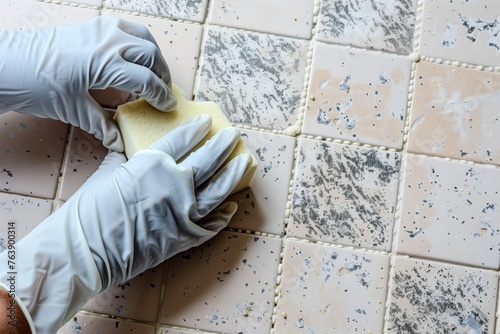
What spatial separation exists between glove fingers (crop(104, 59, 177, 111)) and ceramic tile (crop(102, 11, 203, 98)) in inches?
5.2

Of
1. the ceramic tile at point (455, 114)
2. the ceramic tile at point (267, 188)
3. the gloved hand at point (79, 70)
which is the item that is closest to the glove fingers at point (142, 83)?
the gloved hand at point (79, 70)

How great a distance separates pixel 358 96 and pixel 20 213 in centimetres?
88

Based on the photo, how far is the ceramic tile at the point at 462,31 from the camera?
1.53m


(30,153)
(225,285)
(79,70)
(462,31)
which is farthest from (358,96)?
(30,153)

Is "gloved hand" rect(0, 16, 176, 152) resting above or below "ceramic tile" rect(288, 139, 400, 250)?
above

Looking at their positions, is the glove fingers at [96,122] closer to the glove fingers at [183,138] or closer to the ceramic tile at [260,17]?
the glove fingers at [183,138]

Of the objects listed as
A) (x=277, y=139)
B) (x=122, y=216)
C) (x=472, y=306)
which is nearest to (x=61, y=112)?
(x=122, y=216)

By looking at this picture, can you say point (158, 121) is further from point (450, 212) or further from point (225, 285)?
point (450, 212)

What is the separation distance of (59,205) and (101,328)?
314 millimetres

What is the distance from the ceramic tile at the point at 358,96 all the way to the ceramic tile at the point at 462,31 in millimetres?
93

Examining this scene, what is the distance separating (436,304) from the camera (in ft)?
4.78

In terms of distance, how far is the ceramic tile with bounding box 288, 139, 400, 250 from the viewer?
1474 mm

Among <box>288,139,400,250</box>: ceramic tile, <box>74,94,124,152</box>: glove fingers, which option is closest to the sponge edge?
<box>74,94,124,152</box>: glove fingers

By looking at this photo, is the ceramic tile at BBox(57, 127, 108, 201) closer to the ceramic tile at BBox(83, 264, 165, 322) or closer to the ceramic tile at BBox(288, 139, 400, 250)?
the ceramic tile at BBox(83, 264, 165, 322)
